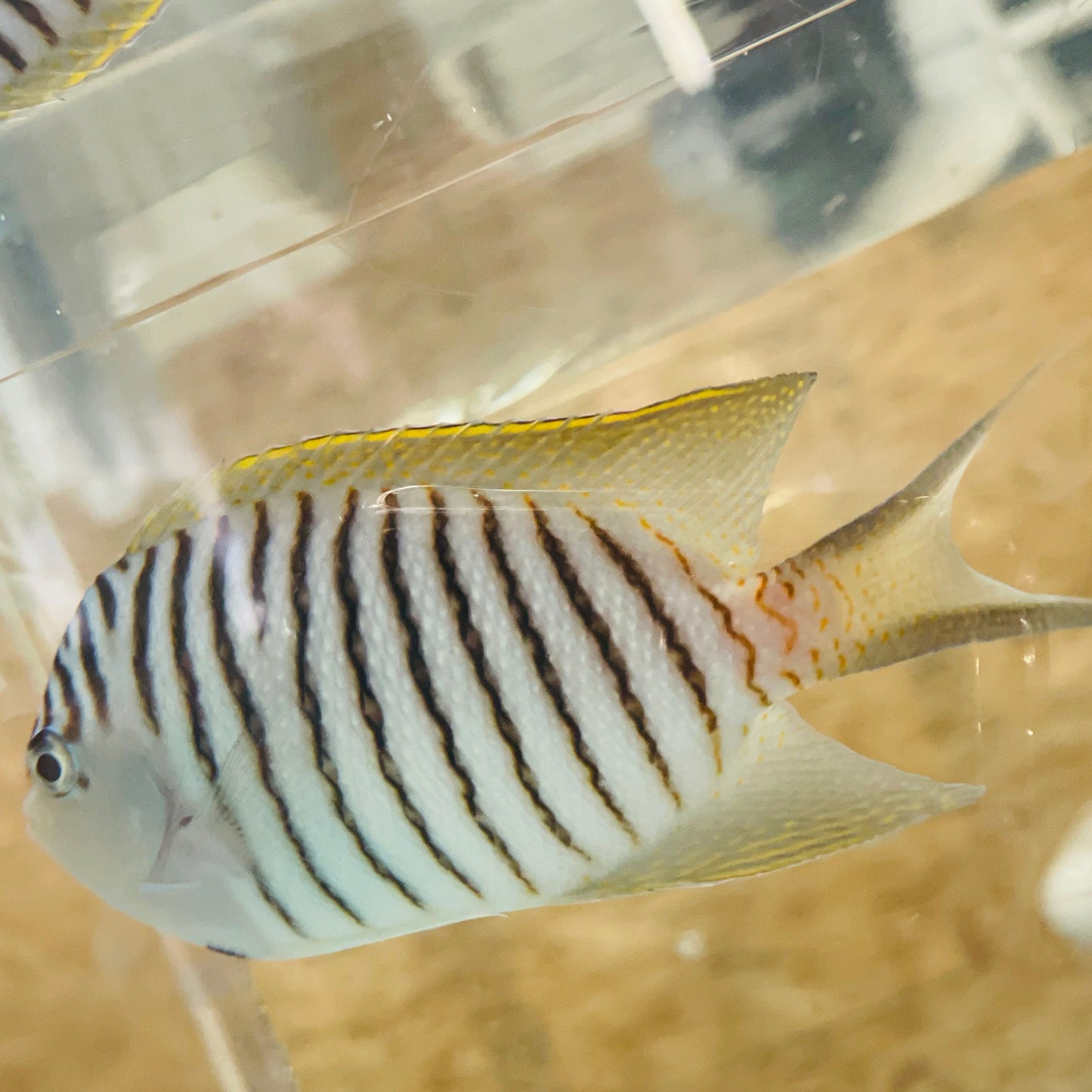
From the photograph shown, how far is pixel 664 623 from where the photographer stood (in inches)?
21.3

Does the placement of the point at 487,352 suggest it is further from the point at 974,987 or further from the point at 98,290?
the point at 974,987

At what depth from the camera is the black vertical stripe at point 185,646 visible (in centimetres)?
54

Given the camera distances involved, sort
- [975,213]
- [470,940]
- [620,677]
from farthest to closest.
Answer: [975,213], [470,940], [620,677]

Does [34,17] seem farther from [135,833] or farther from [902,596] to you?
[902,596]

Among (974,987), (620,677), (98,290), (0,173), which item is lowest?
(974,987)

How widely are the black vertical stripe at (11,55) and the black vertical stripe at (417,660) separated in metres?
0.74

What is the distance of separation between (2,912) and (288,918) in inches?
26.5

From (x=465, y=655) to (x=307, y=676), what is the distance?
98mm

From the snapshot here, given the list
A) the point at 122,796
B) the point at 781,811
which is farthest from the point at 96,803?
the point at 781,811

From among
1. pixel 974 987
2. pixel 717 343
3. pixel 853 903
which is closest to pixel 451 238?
pixel 717 343

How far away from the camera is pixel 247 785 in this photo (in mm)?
546

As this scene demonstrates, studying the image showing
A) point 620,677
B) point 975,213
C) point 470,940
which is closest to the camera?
point 620,677

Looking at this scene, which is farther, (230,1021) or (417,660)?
(230,1021)

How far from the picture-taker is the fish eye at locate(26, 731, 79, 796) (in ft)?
1.78
